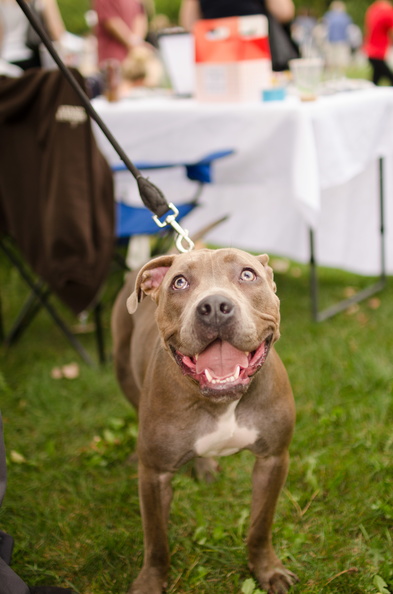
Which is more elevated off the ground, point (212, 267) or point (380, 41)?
point (212, 267)

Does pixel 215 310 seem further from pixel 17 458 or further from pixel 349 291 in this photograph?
pixel 349 291

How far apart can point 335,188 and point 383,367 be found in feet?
5.52

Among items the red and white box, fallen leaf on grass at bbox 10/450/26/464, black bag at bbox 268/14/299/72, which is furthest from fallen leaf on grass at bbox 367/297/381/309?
fallen leaf on grass at bbox 10/450/26/464

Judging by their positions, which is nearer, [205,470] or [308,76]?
[205,470]

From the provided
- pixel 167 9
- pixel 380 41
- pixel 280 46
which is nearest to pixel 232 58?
pixel 280 46

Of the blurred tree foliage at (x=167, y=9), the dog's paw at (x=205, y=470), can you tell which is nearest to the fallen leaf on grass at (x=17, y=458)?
the dog's paw at (x=205, y=470)

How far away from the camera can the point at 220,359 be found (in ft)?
5.68

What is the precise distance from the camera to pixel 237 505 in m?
2.58

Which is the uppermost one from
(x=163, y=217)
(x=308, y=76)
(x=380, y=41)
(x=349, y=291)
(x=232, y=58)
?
(x=232, y=58)

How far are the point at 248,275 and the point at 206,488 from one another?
3.91ft

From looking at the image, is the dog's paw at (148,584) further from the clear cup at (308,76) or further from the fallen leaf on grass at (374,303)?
the fallen leaf on grass at (374,303)

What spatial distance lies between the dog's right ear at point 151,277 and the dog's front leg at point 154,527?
51 centimetres

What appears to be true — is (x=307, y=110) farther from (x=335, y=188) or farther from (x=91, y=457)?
(x=91, y=457)

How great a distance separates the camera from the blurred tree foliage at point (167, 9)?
81.4ft
